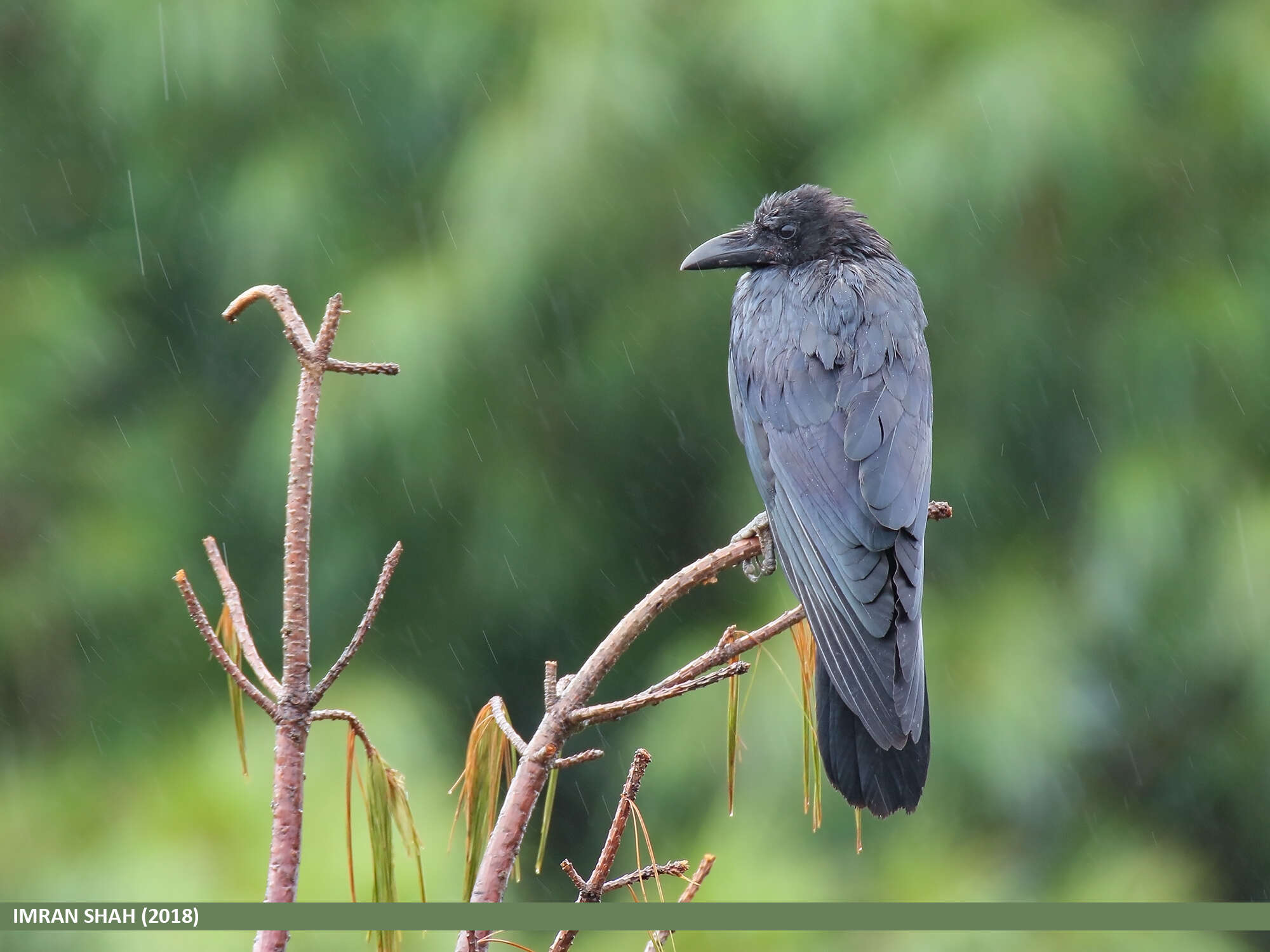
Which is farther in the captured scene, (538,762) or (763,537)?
(763,537)

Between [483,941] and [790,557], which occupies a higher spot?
[790,557]

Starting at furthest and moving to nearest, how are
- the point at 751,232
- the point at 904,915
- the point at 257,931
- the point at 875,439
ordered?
1. the point at 751,232
2. the point at 875,439
3. the point at 904,915
4. the point at 257,931

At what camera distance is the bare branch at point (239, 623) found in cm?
89

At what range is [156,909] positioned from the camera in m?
1.13

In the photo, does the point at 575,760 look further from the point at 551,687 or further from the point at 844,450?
the point at 844,450

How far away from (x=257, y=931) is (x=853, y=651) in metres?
1.03

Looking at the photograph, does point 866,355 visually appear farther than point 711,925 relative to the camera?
Yes

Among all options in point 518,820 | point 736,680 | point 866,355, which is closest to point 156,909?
point 518,820

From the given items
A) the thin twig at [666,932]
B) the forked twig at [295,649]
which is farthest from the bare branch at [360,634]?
the thin twig at [666,932]

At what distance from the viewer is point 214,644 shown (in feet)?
2.84

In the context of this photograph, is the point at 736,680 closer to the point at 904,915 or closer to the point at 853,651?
the point at 904,915

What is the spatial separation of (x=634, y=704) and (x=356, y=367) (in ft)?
1.17

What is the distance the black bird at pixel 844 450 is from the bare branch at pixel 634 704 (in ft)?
2.22

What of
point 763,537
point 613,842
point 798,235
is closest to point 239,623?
point 613,842
